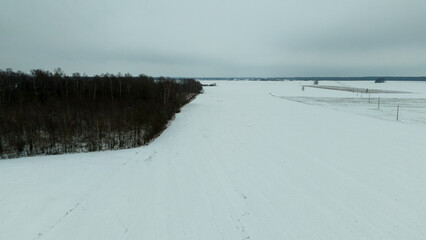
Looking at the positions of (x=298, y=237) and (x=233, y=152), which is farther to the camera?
(x=233, y=152)

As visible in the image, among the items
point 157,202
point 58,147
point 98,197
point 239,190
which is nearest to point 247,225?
point 239,190

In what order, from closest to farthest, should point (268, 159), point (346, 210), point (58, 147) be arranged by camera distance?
1. point (346, 210)
2. point (268, 159)
3. point (58, 147)

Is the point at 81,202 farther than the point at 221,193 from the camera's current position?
No

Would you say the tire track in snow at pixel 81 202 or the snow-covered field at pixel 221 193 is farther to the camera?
the snow-covered field at pixel 221 193

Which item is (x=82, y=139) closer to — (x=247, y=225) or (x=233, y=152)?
(x=233, y=152)

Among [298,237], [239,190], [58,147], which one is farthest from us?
[58,147]

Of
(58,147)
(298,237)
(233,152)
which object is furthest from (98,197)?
(58,147)

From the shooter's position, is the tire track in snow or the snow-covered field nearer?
the tire track in snow
